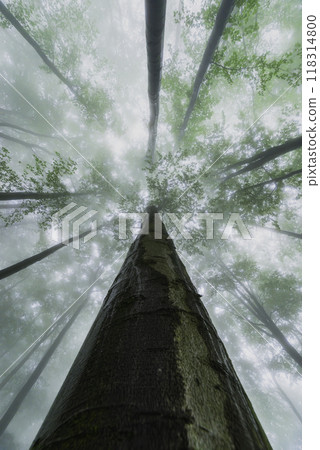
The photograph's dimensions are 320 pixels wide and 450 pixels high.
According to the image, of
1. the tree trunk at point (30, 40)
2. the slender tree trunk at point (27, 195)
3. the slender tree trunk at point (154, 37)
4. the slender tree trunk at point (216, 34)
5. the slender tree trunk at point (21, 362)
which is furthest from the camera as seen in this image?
the slender tree trunk at point (21, 362)

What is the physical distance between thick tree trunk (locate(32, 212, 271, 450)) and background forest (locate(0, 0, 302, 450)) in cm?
575

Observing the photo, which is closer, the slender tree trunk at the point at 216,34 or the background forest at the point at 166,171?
the slender tree trunk at the point at 216,34

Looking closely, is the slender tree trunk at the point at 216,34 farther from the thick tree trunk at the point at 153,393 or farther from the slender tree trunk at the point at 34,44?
the slender tree trunk at the point at 34,44

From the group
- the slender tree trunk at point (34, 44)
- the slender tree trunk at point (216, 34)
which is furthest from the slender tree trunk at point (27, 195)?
the slender tree trunk at point (34, 44)

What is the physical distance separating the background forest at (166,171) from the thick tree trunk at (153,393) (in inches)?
226

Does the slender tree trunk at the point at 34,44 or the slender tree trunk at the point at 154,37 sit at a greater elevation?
the slender tree trunk at the point at 34,44

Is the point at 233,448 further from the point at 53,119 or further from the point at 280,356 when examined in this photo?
the point at 53,119

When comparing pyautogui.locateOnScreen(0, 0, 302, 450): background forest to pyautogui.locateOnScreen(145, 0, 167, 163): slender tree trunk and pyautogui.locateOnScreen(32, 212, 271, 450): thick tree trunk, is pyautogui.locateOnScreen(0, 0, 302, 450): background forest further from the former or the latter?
pyautogui.locateOnScreen(32, 212, 271, 450): thick tree trunk

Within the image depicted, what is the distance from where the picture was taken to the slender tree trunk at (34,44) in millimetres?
9086

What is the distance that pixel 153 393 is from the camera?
527 millimetres

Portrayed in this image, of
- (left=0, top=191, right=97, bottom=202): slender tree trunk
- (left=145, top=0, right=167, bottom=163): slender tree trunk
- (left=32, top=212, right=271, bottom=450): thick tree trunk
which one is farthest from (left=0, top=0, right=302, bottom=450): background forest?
(left=32, top=212, right=271, bottom=450): thick tree trunk

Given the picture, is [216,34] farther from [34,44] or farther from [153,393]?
[34,44]

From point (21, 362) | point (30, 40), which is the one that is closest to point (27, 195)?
point (30, 40)

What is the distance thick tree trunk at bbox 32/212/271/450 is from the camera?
1.42ft
